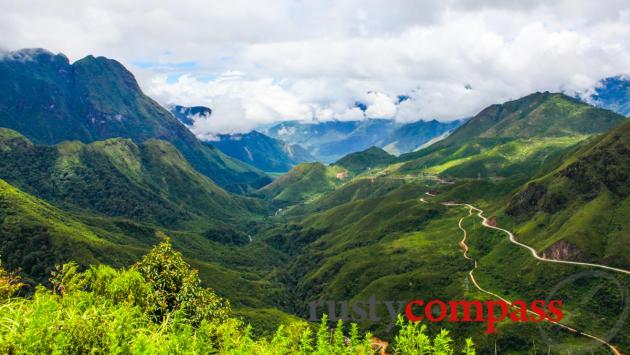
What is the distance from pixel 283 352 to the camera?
37.1 m

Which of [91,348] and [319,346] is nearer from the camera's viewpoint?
[91,348]

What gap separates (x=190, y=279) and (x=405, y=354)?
147 feet

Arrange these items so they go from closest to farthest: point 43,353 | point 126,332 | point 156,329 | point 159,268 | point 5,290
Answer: point 43,353, point 126,332, point 156,329, point 5,290, point 159,268

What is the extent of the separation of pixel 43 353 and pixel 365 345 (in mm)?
22390

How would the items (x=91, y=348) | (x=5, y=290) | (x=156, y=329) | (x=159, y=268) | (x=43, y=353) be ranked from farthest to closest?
(x=159, y=268) → (x=5, y=290) → (x=156, y=329) → (x=91, y=348) → (x=43, y=353)

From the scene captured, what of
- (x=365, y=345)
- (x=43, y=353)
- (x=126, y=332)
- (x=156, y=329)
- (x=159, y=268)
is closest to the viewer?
(x=43, y=353)

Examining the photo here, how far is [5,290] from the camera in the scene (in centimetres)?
4741

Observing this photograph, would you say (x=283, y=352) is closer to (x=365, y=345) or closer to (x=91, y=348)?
(x=365, y=345)

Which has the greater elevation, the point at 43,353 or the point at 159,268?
the point at 159,268

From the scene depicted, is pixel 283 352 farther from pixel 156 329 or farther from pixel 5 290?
pixel 5 290

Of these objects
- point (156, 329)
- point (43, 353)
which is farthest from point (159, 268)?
point (43, 353)

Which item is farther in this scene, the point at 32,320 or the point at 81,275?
the point at 81,275

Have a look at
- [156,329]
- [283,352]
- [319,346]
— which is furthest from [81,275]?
[319,346]

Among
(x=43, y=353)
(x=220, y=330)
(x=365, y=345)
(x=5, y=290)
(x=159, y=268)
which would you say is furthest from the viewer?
(x=159, y=268)
